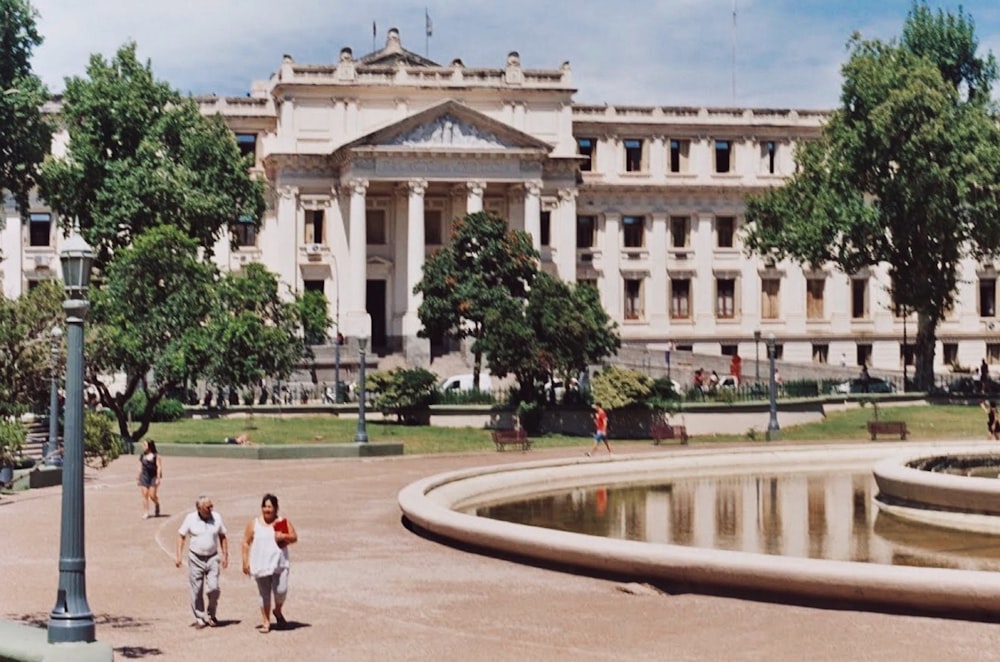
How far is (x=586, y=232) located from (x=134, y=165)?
28.4 m

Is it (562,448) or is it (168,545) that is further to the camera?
(562,448)

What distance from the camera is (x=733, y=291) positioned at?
3265 inches

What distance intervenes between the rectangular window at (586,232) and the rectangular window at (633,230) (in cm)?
176

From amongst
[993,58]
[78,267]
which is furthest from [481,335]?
[78,267]

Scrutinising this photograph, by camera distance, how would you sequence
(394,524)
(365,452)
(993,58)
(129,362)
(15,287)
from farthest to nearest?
1. (15,287)
2. (993,58)
3. (129,362)
4. (365,452)
5. (394,524)

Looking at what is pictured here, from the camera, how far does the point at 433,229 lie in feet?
257

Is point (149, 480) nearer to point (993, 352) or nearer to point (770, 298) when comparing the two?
point (770, 298)

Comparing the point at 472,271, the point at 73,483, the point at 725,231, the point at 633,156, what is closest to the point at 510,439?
the point at 472,271

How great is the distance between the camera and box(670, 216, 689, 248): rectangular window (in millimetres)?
82562

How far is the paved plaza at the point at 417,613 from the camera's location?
14.2 metres

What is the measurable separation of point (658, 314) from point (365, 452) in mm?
42781

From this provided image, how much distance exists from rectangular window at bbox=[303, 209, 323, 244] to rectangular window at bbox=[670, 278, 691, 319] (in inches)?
755

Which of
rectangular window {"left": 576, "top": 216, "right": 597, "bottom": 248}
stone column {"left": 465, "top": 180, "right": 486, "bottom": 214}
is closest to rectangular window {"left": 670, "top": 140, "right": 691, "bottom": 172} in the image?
rectangular window {"left": 576, "top": 216, "right": 597, "bottom": 248}

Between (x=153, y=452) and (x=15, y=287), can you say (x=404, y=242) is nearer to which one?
(x=15, y=287)
